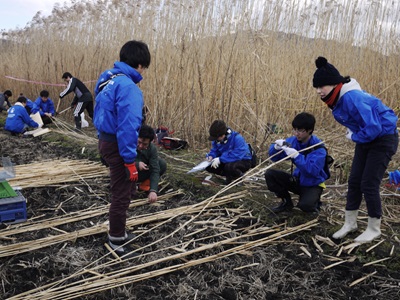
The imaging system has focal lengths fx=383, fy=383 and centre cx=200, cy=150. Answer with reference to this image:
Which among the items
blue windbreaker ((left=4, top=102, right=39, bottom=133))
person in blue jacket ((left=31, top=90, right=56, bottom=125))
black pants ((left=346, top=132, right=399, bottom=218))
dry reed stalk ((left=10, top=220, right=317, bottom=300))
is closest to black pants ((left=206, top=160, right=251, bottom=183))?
dry reed stalk ((left=10, top=220, right=317, bottom=300))

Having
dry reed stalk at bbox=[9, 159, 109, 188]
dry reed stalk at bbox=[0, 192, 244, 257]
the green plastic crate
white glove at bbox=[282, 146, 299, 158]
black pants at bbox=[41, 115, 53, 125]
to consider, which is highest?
white glove at bbox=[282, 146, 299, 158]

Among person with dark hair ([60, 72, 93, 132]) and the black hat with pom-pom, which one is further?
person with dark hair ([60, 72, 93, 132])

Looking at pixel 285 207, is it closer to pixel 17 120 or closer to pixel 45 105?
pixel 17 120

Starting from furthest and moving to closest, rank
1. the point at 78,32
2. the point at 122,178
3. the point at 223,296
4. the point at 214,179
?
1. the point at 78,32
2. the point at 214,179
3. the point at 122,178
4. the point at 223,296

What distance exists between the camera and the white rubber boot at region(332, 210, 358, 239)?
2993 millimetres

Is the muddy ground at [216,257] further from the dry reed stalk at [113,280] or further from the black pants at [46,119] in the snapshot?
the black pants at [46,119]

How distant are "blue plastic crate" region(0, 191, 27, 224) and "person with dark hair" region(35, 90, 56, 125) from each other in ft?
19.0

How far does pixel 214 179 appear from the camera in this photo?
183 inches

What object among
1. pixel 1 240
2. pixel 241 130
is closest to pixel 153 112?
pixel 241 130

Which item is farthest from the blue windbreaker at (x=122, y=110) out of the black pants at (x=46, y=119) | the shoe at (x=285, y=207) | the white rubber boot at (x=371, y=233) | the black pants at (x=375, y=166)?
the black pants at (x=46, y=119)

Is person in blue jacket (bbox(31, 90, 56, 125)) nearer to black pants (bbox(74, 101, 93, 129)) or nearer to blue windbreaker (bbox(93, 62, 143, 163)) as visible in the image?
black pants (bbox(74, 101, 93, 129))

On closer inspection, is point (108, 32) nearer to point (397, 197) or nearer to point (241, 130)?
point (241, 130)

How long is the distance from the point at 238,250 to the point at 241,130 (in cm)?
291

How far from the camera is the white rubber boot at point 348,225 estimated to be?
2.99 metres
